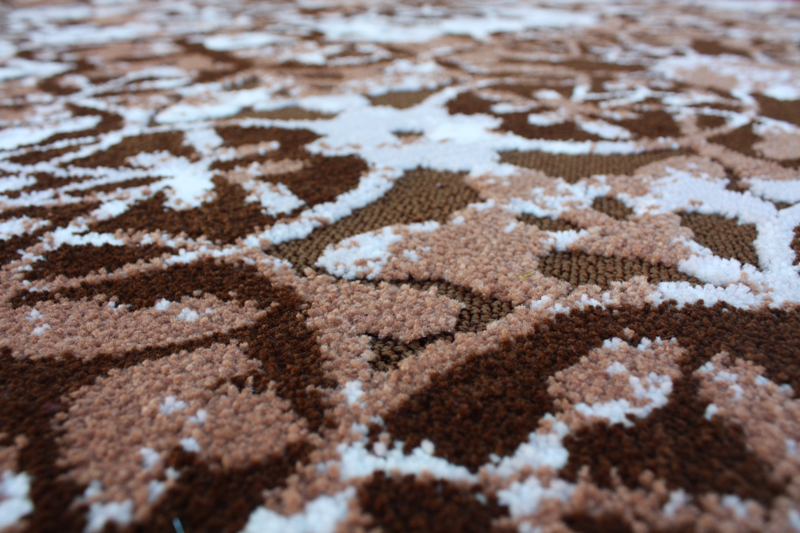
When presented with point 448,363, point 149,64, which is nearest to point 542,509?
point 448,363

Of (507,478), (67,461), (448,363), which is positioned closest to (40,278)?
(67,461)

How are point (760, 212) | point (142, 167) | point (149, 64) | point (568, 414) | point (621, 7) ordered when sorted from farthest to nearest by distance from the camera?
point (621, 7) < point (149, 64) < point (142, 167) < point (760, 212) < point (568, 414)

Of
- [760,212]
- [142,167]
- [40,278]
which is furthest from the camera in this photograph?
[142,167]

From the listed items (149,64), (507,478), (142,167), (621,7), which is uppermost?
(621,7)

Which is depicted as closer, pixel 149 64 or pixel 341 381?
pixel 341 381

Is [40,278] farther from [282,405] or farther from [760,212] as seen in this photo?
[760,212]

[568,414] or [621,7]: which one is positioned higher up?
[621,7]
